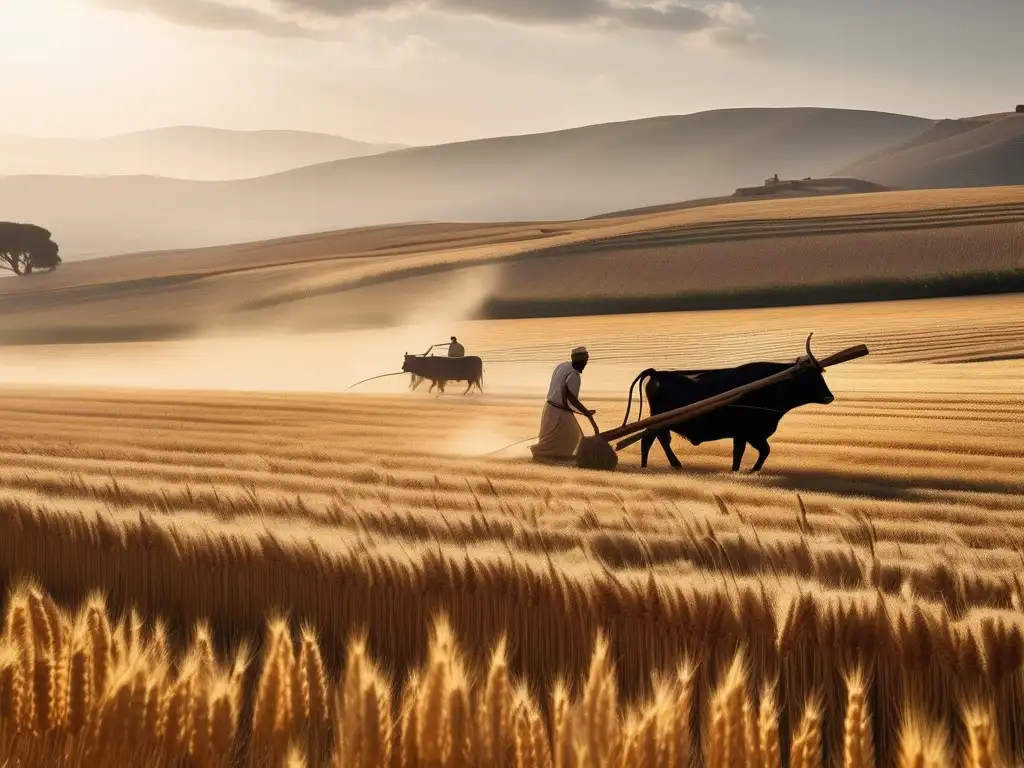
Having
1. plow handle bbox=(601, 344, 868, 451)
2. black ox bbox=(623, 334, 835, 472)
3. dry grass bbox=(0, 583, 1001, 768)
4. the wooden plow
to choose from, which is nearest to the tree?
the wooden plow

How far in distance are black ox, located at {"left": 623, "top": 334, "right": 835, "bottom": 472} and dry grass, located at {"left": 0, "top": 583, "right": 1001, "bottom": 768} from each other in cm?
997

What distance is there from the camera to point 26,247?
398ft

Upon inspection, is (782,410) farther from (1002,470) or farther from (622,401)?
(622,401)

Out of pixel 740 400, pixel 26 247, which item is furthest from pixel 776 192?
pixel 740 400

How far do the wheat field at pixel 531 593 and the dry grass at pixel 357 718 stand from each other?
0.03 ft

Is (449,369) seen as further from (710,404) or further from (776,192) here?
(776,192)

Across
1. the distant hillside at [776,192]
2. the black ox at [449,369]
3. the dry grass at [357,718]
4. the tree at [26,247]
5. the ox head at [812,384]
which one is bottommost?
the black ox at [449,369]

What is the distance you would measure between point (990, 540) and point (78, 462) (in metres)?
10.2

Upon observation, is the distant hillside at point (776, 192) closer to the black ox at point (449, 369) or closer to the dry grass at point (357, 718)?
the black ox at point (449, 369)

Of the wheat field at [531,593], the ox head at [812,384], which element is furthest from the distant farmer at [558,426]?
the ox head at [812,384]

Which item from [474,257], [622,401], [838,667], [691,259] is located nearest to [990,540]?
[838,667]

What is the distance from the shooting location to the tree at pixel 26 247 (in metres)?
121

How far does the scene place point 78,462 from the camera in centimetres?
1458

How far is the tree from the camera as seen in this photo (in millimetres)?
120688
